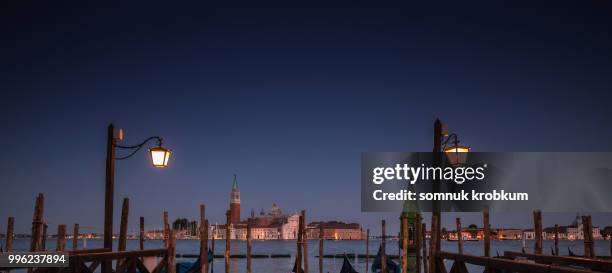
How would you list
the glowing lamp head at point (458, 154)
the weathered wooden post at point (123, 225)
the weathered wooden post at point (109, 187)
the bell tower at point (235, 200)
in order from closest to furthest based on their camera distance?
the weathered wooden post at point (109, 187) → the glowing lamp head at point (458, 154) → the weathered wooden post at point (123, 225) → the bell tower at point (235, 200)

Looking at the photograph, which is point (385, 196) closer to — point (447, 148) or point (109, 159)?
point (447, 148)

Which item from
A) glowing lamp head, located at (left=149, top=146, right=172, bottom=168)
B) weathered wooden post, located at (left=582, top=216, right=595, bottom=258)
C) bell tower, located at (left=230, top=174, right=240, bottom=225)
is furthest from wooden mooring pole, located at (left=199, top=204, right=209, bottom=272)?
bell tower, located at (left=230, top=174, right=240, bottom=225)

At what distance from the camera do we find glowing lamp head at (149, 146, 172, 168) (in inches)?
346

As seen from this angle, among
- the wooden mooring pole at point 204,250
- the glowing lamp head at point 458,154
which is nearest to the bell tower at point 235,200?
the wooden mooring pole at point 204,250

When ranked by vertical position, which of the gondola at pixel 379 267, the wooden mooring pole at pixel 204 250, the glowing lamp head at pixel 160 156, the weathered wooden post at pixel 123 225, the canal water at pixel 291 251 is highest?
the glowing lamp head at pixel 160 156

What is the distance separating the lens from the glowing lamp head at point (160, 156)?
8781 mm

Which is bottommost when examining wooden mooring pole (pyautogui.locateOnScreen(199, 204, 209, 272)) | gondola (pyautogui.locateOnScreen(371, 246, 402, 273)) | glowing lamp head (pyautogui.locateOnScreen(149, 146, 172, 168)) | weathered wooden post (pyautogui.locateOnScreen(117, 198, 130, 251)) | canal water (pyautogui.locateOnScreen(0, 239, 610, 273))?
canal water (pyautogui.locateOnScreen(0, 239, 610, 273))

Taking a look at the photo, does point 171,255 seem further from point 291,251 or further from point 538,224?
point 291,251

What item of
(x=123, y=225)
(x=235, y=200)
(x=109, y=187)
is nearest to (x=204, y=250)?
(x=123, y=225)

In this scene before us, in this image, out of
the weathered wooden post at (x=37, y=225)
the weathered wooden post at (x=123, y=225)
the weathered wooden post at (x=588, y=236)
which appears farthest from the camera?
the weathered wooden post at (x=588, y=236)

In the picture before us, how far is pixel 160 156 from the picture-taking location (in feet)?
28.9

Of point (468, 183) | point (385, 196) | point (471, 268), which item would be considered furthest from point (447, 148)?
point (471, 268)

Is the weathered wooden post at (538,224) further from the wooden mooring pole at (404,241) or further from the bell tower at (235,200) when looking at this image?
the bell tower at (235,200)

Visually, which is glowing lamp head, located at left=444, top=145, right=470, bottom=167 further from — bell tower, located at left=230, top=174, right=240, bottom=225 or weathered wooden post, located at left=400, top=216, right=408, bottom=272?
bell tower, located at left=230, top=174, right=240, bottom=225
